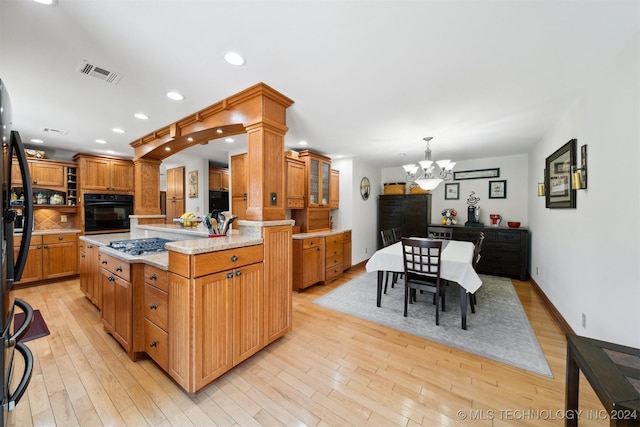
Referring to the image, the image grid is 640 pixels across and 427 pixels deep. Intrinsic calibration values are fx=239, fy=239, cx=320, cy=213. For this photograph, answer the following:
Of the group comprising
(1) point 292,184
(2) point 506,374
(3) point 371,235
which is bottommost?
(2) point 506,374

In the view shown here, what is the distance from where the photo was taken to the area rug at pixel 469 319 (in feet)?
7.01

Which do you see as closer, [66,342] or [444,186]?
[66,342]

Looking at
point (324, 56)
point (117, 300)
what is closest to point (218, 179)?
point (117, 300)

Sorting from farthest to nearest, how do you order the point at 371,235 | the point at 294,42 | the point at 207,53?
the point at 371,235
the point at 207,53
the point at 294,42

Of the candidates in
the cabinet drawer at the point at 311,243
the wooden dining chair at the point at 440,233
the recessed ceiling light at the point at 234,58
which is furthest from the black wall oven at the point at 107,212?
the wooden dining chair at the point at 440,233

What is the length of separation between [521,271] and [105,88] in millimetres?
6157

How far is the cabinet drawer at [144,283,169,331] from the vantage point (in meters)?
1.75

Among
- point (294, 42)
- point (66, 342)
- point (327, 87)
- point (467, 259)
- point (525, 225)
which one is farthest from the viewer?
point (525, 225)

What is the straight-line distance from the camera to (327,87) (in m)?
2.08

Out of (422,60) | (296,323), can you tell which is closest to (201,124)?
(422,60)

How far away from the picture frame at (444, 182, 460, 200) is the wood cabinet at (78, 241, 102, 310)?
19.7 feet

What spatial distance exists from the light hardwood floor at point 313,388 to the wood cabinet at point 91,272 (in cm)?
51

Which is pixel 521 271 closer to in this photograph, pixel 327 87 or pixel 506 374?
pixel 506 374

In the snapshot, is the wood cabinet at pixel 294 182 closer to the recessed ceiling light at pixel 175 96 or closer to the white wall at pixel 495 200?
the recessed ceiling light at pixel 175 96
